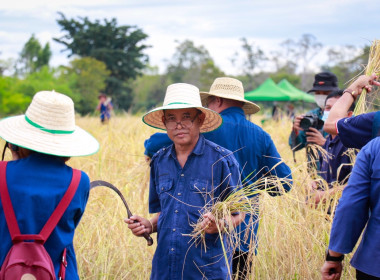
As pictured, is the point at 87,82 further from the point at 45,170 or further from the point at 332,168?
the point at 45,170

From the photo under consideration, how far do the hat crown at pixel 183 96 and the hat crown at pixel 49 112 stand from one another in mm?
645

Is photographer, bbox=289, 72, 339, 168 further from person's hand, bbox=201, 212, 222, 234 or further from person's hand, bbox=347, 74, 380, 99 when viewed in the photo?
person's hand, bbox=201, 212, 222, 234

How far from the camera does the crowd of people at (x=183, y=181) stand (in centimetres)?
219

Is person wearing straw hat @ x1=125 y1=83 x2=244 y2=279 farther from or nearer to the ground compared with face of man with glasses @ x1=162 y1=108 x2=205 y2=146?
nearer to the ground

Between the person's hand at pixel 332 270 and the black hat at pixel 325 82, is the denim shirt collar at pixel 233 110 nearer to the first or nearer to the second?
the person's hand at pixel 332 270

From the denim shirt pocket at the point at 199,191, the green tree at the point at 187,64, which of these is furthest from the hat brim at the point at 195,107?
the green tree at the point at 187,64

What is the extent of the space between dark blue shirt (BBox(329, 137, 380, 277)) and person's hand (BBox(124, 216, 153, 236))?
96 centimetres

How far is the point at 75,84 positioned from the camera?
35.9 meters

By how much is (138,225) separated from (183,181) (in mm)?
329

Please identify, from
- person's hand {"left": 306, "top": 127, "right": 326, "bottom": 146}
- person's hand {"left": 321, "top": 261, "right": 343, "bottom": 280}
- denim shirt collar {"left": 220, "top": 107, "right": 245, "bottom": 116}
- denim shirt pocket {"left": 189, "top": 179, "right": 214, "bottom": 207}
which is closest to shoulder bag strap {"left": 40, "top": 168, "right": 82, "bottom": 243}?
denim shirt pocket {"left": 189, "top": 179, "right": 214, "bottom": 207}

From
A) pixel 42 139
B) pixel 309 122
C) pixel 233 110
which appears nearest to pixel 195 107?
pixel 233 110

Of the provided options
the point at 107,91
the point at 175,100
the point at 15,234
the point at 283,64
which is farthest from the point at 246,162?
the point at 283,64

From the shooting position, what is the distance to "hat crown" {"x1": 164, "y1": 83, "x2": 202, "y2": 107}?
2.81 m

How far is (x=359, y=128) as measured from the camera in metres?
2.59
